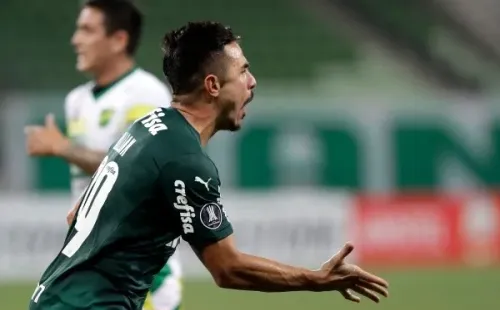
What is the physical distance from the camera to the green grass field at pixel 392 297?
10875 millimetres

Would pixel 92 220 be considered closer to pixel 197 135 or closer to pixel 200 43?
pixel 197 135

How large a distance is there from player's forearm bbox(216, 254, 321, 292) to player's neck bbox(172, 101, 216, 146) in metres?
0.47

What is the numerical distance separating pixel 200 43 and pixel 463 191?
12975mm

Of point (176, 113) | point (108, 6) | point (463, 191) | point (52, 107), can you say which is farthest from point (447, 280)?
point (176, 113)

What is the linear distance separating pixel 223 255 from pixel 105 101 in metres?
2.53

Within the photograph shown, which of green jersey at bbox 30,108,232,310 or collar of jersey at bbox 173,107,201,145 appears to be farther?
collar of jersey at bbox 173,107,201,145

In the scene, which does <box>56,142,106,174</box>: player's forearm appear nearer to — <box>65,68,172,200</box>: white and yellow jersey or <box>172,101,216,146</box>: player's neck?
<box>65,68,172,200</box>: white and yellow jersey

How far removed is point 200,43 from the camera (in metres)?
4.24

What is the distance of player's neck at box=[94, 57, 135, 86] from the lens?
21.5 feet

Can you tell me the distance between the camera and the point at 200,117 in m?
4.27

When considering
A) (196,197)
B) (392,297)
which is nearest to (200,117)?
(196,197)

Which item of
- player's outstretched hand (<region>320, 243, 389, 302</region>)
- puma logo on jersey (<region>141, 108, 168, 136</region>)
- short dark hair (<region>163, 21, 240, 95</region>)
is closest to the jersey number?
puma logo on jersey (<region>141, 108, 168, 136</region>)

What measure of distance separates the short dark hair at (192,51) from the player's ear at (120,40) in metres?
2.41

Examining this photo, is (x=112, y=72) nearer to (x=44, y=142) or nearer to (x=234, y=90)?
(x=44, y=142)
